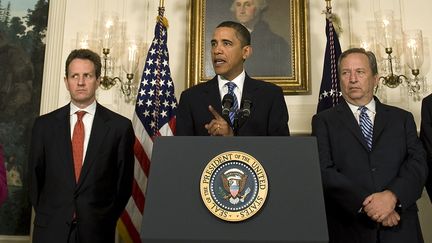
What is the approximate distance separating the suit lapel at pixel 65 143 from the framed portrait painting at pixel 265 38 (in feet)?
6.13

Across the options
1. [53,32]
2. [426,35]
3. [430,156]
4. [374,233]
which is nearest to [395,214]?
[374,233]

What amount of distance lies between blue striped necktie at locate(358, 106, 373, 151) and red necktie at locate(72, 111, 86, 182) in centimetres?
176

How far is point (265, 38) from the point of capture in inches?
185

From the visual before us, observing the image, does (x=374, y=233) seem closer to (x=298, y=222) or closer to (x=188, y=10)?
(x=298, y=222)

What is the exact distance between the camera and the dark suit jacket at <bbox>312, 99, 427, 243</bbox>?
2.38 metres

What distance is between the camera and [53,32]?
4.81 metres

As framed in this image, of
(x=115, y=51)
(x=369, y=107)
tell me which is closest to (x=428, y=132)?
(x=369, y=107)

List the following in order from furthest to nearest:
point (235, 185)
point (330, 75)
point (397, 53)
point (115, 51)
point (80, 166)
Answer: point (115, 51) < point (397, 53) < point (330, 75) < point (80, 166) < point (235, 185)

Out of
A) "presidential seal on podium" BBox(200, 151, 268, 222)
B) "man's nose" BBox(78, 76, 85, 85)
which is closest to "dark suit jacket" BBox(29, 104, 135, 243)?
"man's nose" BBox(78, 76, 85, 85)

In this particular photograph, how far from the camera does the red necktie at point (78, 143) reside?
9.04 ft

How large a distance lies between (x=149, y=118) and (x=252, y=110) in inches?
59.2

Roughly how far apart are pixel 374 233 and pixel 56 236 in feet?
5.87

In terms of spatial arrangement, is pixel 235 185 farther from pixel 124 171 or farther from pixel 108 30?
pixel 108 30

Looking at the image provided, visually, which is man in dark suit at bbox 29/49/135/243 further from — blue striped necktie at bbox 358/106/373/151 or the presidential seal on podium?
blue striped necktie at bbox 358/106/373/151
